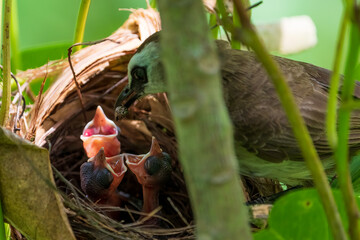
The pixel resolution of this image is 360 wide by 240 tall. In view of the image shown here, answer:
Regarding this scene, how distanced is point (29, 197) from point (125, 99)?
2.18 ft

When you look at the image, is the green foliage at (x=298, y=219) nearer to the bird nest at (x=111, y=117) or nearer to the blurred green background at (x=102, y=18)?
the bird nest at (x=111, y=117)

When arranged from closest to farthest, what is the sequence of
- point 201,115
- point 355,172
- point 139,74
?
point 201,115 < point 355,172 < point 139,74

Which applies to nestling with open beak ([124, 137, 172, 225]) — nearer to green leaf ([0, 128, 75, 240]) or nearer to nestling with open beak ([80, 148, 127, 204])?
nestling with open beak ([80, 148, 127, 204])

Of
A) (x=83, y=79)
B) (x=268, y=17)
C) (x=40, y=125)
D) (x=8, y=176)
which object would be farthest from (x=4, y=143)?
(x=268, y=17)

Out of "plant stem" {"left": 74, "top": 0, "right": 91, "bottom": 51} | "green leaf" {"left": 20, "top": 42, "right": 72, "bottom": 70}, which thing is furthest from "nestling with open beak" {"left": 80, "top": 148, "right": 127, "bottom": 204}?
"green leaf" {"left": 20, "top": 42, "right": 72, "bottom": 70}

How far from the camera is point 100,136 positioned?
1838 mm

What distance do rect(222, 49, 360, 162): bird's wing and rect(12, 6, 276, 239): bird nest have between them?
0.92 feet

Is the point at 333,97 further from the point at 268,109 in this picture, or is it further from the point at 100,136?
the point at 100,136

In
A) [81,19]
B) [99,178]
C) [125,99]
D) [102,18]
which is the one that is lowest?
[99,178]

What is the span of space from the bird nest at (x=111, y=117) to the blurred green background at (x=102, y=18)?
475 millimetres

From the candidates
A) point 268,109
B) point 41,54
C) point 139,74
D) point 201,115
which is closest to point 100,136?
point 139,74

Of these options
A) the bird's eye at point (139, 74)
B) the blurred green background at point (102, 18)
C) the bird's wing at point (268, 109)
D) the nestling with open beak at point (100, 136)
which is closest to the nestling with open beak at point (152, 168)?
the nestling with open beak at point (100, 136)

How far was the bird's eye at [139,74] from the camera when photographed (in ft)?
5.37

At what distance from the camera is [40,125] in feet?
5.92
